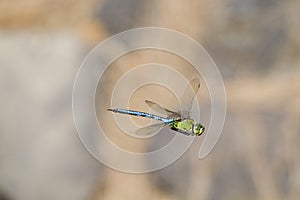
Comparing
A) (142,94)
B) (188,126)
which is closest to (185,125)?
(188,126)

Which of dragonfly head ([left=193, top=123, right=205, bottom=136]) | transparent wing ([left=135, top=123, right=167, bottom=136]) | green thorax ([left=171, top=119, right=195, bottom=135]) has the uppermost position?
dragonfly head ([left=193, top=123, right=205, bottom=136])

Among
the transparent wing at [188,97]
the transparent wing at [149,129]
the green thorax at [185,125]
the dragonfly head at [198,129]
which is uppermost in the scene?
the transparent wing at [188,97]

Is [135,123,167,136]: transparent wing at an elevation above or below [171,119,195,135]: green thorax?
below

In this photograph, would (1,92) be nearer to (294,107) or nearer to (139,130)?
(139,130)

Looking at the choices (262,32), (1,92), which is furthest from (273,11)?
(1,92)

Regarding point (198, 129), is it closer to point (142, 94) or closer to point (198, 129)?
point (198, 129)
